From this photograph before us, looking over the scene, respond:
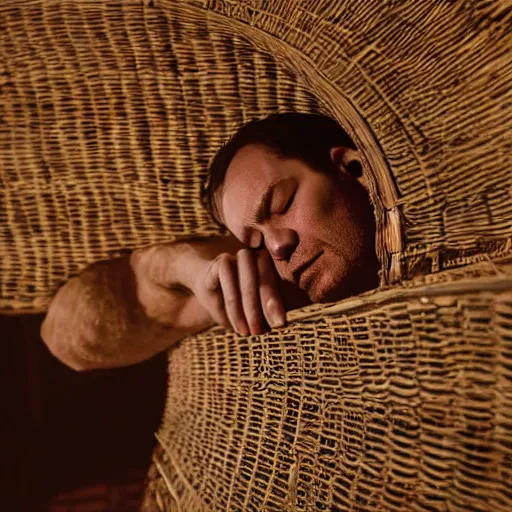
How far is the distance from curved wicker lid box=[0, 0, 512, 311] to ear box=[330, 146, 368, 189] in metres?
0.10

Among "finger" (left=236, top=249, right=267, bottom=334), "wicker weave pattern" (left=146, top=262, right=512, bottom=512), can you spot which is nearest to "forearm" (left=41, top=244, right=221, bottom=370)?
"wicker weave pattern" (left=146, top=262, right=512, bottom=512)

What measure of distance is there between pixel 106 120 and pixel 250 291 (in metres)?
0.47

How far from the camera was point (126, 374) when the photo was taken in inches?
54.2

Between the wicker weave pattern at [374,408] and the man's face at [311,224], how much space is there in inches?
3.6

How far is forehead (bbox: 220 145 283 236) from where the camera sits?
0.85m

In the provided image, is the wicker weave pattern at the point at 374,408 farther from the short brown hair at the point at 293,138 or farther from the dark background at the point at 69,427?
the dark background at the point at 69,427

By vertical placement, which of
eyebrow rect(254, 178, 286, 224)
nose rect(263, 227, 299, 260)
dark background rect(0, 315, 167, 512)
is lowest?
dark background rect(0, 315, 167, 512)

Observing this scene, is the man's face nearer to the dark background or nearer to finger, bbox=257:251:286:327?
finger, bbox=257:251:286:327

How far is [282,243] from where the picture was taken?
→ 2.64 feet

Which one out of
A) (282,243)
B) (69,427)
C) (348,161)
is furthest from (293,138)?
(69,427)

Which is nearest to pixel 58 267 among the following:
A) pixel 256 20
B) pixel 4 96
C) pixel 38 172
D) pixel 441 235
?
pixel 38 172

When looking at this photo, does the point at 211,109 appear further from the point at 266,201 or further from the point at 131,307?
the point at 131,307

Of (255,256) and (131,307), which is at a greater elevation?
(255,256)

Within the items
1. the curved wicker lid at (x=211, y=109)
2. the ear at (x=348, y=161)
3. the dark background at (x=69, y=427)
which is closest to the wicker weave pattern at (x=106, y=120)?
the curved wicker lid at (x=211, y=109)
